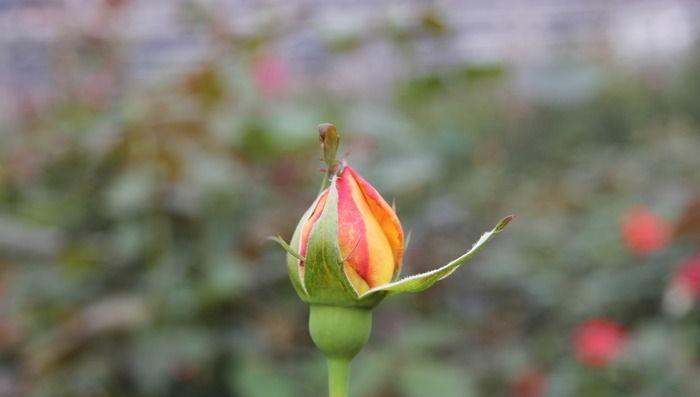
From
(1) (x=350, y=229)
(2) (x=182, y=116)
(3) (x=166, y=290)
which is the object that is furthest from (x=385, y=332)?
(1) (x=350, y=229)

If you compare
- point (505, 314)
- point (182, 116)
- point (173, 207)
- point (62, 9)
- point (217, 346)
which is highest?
point (62, 9)

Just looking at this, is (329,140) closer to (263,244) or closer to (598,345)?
(263,244)

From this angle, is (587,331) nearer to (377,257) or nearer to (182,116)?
(182,116)

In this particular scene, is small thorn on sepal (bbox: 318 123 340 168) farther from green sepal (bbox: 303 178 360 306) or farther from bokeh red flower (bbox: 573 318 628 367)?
bokeh red flower (bbox: 573 318 628 367)

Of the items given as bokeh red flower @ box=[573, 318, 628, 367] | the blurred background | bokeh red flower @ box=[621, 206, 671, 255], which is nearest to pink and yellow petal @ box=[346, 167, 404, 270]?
the blurred background

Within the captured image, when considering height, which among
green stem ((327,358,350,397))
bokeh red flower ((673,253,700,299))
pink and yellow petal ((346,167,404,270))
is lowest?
bokeh red flower ((673,253,700,299))

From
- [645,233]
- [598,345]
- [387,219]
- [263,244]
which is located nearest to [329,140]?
[387,219]
